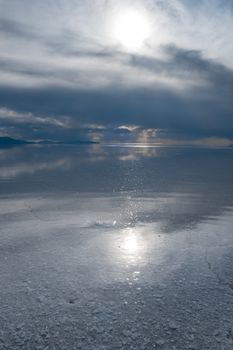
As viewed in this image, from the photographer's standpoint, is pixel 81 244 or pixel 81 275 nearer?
pixel 81 275

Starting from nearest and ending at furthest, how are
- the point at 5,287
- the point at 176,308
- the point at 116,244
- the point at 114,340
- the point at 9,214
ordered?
the point at 114,340
the point at 176,308
the point at 5,287
the point at 116,244
the point at 9,214

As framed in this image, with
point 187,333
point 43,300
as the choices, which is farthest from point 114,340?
point 43,300

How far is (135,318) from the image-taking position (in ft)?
25.3

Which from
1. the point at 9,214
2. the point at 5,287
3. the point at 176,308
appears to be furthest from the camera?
the point at 9,214

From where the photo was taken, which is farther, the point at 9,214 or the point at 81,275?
the point at 9,214

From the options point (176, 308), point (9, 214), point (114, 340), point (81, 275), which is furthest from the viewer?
point (9, 214)

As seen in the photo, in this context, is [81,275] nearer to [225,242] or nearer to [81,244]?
[81,244]

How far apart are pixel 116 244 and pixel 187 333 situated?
18.7 ft

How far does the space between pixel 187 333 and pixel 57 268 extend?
4.92 m

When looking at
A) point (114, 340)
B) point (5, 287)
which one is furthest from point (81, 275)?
point (114, 340)

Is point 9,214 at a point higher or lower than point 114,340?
higher

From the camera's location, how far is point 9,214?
1742 cm

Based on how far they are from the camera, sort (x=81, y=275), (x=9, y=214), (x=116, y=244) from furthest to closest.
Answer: (x=9, y=214), (x=116, y=244), (x=81, y=275)

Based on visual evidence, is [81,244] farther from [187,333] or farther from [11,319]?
[187,333]
